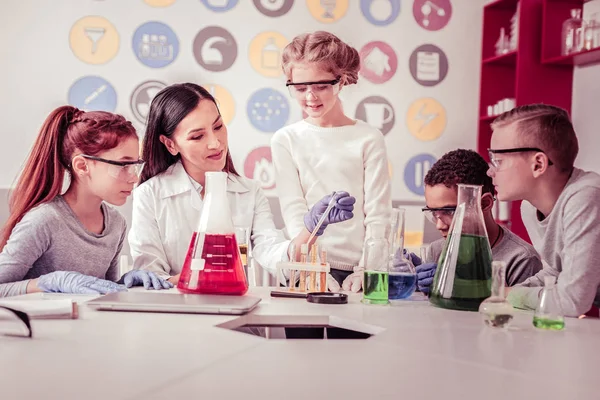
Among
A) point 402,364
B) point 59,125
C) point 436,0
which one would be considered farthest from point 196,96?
point 436,0

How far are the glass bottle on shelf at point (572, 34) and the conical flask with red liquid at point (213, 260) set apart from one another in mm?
3205

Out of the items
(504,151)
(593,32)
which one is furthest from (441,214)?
(593,32)

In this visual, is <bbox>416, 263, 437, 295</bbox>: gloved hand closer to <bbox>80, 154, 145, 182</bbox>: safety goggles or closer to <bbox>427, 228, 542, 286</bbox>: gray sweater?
<bbox>427, 228, 542, 286</bbox>: gray sweater

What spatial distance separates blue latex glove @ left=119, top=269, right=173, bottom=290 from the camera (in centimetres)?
161

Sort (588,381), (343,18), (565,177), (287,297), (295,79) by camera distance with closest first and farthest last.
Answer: (588,381) < (287,297) < (565,177) < (295,79) < (343,18)

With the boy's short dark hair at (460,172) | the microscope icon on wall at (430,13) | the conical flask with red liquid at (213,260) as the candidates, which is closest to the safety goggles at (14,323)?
the conical flask with red liquid at (213,260)

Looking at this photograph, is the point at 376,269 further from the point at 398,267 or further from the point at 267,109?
the point at 267,109

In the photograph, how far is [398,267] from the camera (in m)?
1.49

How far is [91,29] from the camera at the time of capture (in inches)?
166

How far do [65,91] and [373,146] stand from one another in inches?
96.9

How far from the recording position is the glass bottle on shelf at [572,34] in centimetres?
398

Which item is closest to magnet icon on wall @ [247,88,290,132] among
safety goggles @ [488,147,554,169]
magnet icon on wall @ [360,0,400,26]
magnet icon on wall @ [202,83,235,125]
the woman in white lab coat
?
magnet icon on wall @ [202,83,235,125]

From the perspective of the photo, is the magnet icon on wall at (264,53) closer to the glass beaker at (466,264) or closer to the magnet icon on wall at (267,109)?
the magnet icon on wall at (267,109)

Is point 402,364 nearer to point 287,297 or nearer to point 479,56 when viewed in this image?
point 287,297
